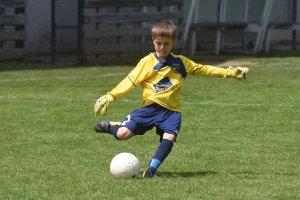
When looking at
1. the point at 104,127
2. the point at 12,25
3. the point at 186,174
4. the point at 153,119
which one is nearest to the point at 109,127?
the point at 104,127

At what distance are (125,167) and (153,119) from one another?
22.1 inches

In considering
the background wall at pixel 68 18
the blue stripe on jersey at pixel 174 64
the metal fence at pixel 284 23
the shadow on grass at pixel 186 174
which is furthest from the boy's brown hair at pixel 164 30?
the metal fence at pixel 284 23

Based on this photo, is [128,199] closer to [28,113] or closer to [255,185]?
[255,185]

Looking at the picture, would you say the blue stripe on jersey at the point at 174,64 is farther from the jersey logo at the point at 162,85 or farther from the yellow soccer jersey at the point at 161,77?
the jersey logo at the point at 162,85

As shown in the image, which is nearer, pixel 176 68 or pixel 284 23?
pixel 176 68

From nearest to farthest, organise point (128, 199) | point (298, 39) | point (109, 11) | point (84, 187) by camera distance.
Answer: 1. point (128, 199)
2. point (84, 187)
3. point (109, 11)
4. point (298, 39)

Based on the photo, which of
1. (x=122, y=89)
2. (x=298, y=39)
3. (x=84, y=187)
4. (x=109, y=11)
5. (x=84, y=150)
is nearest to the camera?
(x=84, y=187)

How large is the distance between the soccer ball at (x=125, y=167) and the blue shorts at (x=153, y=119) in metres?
0.34

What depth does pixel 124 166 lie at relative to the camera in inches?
277

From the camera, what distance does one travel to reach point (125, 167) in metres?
7.02

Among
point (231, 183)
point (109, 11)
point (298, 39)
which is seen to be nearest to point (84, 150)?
point (231, 183)

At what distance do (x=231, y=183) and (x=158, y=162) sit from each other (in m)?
0.68

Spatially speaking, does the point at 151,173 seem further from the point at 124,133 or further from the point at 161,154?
the point at 124,133

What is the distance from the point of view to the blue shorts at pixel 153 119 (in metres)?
7.29
